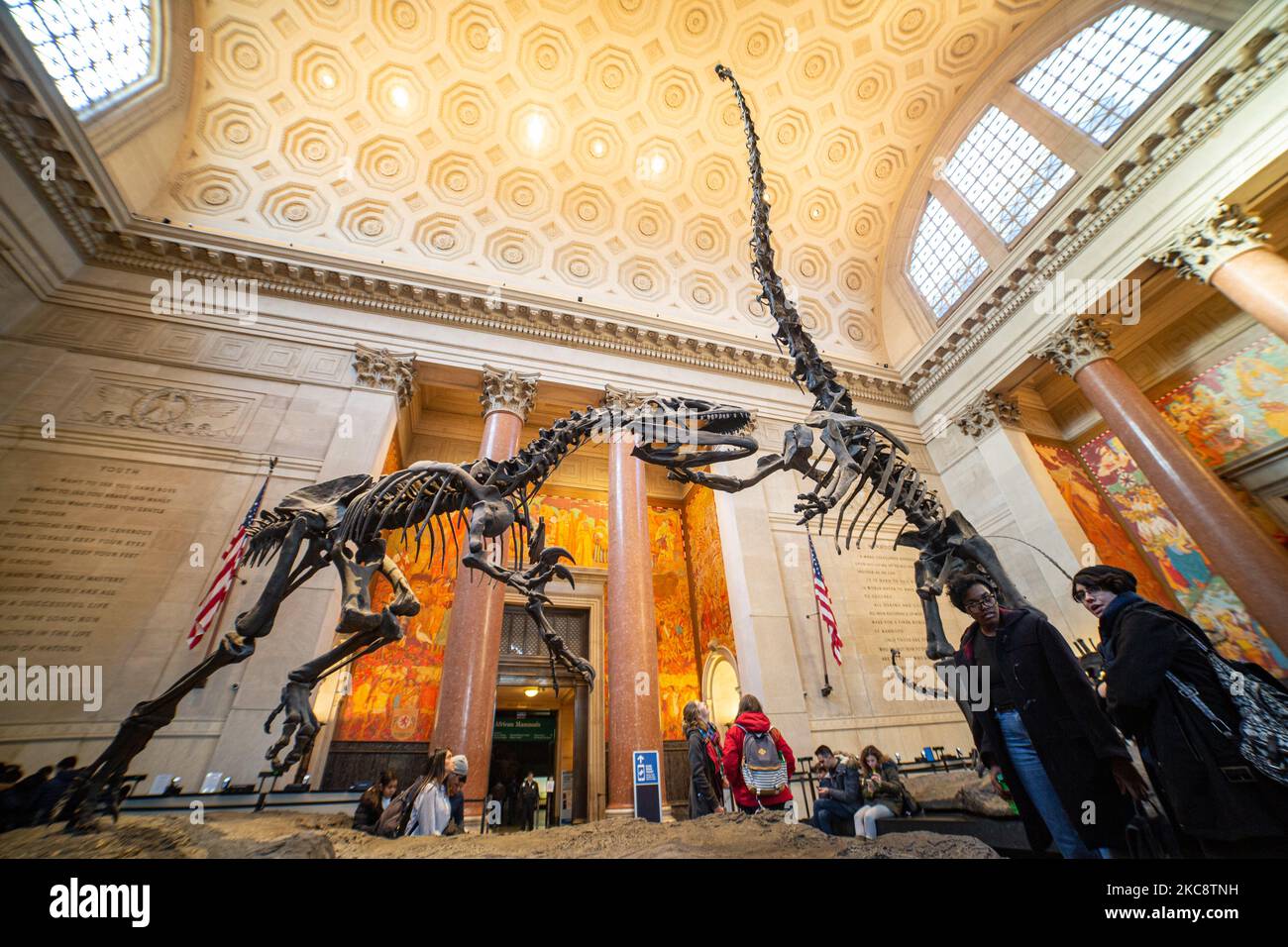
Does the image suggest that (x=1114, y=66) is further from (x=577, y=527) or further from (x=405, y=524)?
(x=405, y=524)

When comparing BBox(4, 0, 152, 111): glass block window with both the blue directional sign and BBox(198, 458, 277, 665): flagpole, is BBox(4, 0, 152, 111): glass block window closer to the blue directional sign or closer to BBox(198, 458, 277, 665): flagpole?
BBox(198, 458, 277, 665): flagpole

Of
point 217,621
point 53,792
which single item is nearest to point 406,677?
point 217,621

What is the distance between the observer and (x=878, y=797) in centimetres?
457

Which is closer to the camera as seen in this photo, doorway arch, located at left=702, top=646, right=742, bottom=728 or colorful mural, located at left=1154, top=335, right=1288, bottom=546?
colorful mural, located at left=1154, top=335, right=1288, bottom=546

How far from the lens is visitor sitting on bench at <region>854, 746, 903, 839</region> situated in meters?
4.29

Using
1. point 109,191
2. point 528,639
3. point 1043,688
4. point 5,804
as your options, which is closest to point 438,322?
point 109,191

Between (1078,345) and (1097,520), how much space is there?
348 centimetres

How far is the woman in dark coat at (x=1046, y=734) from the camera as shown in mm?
2002

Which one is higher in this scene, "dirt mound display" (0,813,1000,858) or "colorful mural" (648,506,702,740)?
"colorful mural" (648,506,702,740)

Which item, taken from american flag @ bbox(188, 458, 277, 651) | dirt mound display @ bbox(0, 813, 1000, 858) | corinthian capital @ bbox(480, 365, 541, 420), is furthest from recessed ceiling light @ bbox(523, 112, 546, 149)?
dirt mound display @ bbox(0, 813, 1000, 858)

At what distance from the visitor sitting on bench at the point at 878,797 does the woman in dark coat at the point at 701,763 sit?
1.25 meters

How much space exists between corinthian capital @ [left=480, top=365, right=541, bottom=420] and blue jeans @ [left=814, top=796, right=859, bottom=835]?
279 inches

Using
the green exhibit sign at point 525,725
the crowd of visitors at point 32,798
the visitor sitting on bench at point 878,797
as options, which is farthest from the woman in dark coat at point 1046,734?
the green exhibit sign at point 525,725

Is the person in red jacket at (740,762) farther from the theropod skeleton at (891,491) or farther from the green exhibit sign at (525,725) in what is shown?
the green exhibit sign at (525,725)
